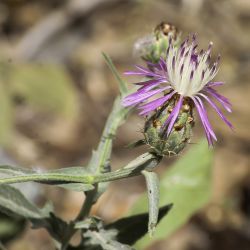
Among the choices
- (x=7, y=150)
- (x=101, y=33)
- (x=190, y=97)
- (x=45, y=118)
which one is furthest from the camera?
(x=101, y=33)

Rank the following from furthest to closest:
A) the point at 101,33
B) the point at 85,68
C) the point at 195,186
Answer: the point at 101,33
the point at 85,68
the point at 195,186

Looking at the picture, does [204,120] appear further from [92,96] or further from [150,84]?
[92,96]

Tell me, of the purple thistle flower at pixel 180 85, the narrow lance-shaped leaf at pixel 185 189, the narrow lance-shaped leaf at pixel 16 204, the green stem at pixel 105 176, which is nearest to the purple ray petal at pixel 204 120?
the purple thistle flower at pixel 180 85

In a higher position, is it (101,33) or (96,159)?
(101,33)

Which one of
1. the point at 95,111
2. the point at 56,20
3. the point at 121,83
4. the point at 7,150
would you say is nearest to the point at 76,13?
the point at 56,20

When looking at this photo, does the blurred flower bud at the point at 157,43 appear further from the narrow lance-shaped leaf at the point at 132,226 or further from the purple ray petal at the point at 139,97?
the narrow lance-shaped leaf at the point at 132,226

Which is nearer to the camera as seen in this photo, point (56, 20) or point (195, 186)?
point (195, 186)

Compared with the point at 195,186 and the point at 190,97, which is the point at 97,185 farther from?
the point at 195,186
